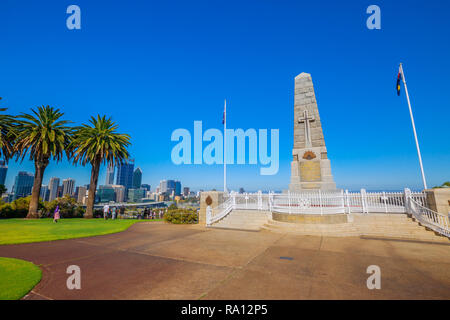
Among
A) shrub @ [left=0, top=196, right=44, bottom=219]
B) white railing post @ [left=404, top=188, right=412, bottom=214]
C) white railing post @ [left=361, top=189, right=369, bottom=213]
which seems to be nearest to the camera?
white railing post @ [left=404, top=188, right=412, bottom=214]

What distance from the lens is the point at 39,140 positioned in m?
19.4

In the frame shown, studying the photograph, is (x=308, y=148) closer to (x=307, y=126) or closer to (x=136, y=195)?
(x=307, y=126)

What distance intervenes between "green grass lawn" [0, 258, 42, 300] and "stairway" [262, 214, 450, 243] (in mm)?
9933

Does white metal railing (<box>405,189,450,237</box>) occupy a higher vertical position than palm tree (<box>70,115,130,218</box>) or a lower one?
lower

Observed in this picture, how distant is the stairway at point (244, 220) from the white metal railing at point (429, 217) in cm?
792

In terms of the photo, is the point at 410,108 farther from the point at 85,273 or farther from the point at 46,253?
the point at 46,253

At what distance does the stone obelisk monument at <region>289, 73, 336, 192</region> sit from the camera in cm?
1764

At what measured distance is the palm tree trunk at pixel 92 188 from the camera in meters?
20.7

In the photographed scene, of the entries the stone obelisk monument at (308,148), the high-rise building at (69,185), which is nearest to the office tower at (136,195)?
the high-rise building at (69,185)

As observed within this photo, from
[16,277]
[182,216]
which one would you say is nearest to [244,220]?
[182,216]

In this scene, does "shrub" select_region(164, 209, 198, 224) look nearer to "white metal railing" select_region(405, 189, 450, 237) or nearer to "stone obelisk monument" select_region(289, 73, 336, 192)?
"stone obelisk monument" select_region(289, 73, 336, 192)

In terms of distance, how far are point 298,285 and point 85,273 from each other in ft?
16.4

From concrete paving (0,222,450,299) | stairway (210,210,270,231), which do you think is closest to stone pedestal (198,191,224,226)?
stairway (210,210,270,231)
